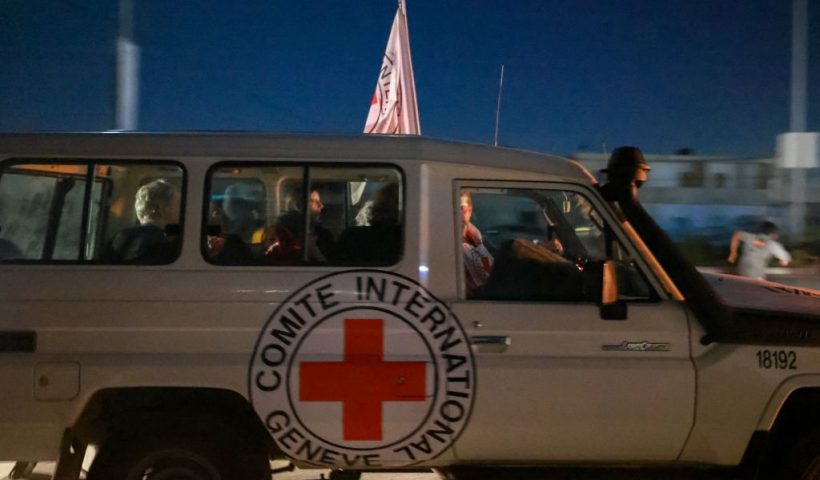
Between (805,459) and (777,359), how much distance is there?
0.52 m

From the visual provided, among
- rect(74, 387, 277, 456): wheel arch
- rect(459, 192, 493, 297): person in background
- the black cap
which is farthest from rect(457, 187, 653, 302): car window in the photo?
rect(74, 387, 277, 456): wheel arch

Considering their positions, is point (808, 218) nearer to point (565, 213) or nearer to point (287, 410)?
point (565, 213)

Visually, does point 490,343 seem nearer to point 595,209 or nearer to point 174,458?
point 595,209

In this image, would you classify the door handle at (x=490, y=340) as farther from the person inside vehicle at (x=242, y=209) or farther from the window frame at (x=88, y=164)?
the window frame at (x=88, y=164)

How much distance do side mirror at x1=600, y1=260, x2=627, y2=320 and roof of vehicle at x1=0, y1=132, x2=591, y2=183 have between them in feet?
1.58

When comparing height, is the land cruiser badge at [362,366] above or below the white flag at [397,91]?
below

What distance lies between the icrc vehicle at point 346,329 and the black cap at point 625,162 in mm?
15

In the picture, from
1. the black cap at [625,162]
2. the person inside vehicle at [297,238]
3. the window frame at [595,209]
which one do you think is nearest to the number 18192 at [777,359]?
the window frame at [595,209]

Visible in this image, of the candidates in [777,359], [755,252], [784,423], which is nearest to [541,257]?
[777,359]

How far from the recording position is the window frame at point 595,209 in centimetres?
386

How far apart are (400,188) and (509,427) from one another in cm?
121

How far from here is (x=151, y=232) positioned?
12.7 feet

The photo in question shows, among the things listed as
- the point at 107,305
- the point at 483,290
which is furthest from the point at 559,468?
the point at 107,305

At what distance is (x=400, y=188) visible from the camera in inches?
153
